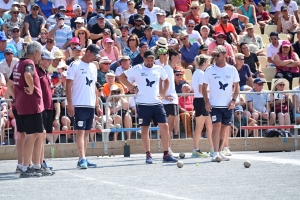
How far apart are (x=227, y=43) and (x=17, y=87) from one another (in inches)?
409

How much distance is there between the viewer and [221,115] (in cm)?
1577

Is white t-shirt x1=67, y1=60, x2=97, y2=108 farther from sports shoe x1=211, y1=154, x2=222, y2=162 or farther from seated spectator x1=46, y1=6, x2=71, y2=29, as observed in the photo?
seated spectator x1=46, y1=6, x2=71, y2=29

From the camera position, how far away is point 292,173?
12.6m

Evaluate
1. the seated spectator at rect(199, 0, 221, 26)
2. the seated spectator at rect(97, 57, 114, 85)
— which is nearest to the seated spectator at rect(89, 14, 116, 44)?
the seated spectator at rect(97, 57, 114, 85)

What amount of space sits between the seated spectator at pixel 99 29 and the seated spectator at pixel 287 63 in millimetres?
4557

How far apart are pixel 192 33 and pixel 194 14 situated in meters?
1.49

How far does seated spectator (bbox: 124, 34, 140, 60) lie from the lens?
2217cm

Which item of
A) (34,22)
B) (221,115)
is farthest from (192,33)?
(221,115)

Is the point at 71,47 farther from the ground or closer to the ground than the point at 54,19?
closer to the ground

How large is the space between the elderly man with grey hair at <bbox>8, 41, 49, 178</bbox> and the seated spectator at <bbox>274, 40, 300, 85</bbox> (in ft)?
35.0

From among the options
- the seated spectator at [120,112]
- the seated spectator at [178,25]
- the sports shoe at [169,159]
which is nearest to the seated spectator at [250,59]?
the seated spectator at [178,25]

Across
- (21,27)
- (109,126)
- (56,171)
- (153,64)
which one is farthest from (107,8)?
(56,171)

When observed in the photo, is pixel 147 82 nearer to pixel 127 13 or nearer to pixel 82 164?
pixel 82 164

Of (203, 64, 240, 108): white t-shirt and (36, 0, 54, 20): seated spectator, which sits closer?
(203, 64, 240, 108): white t-shirt
